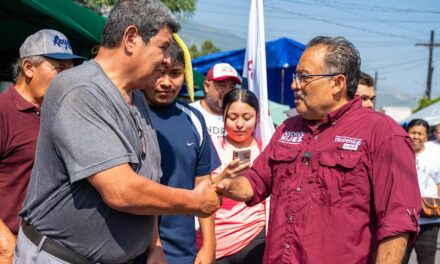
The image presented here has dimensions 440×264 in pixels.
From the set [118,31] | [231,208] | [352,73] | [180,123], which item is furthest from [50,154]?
[231,208]

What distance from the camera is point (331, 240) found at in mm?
2803

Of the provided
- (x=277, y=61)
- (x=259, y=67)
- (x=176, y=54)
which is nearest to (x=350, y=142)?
(x=176, y=54)

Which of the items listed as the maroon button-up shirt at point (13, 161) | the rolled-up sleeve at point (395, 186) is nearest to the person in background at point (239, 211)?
the maroon button-up shirt at point (13, 161)

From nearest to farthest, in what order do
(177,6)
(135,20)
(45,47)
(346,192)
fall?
(135,20) < (346,192) < (45,47) < (177,6)

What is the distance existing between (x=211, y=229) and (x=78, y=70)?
1.54 m

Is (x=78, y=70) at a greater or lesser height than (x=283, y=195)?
greater

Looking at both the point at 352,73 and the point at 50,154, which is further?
the point at 352,73

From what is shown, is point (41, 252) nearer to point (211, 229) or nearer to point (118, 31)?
point (118, 31)

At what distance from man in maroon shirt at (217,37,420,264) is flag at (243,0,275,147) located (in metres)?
1.50

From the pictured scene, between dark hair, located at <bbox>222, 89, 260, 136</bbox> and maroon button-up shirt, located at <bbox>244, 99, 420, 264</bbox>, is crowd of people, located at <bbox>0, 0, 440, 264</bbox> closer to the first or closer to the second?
maroon button-up shirt, located at <bbox>244, 99, 420, 264</bbox>

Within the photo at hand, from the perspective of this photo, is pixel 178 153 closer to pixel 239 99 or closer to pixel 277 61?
pixel 239 99

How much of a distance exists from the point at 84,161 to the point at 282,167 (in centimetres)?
130

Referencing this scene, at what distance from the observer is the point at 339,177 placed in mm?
2828

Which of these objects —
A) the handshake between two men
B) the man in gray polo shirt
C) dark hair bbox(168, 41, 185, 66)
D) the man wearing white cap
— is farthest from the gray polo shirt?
the man wearing white cap
